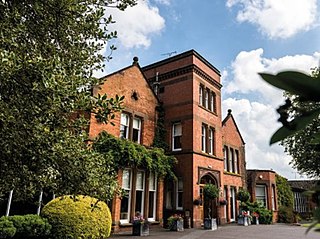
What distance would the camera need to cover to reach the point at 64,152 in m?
4.47

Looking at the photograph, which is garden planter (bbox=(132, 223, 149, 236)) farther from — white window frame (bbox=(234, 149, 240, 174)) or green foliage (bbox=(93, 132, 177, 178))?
white window frame (bbox=(234, 149, 240, 174))

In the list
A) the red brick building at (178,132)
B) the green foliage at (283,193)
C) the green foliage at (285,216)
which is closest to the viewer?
the red brick building at (178,132)

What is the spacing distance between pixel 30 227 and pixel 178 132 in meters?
10.5

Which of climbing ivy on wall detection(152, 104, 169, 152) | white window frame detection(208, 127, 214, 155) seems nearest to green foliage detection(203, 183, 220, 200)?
white window frame detection(208, 127, 214, 155)

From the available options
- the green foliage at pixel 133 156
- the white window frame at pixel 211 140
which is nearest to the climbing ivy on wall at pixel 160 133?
the green foliage at pixel 133 156

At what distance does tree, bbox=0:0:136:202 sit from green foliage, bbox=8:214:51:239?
520 cm

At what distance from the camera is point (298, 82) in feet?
1.84

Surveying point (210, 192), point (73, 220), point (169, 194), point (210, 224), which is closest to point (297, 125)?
point (73, 220)

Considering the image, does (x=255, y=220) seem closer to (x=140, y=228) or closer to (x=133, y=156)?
(x=140, y=228)

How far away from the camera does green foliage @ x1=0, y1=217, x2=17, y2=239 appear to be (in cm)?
902

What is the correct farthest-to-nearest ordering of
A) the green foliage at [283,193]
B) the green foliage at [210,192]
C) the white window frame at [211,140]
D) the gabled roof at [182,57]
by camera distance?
the green foliage at [283,193] < the white window frame at [211,140] < the gabled roof at [182,57] < the green foliage at [210,192]

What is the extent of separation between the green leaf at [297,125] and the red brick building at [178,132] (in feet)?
45.0

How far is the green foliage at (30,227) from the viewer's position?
974 cm

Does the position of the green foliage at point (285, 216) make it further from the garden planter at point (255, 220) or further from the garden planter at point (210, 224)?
the garden planter at point (210, 224)
